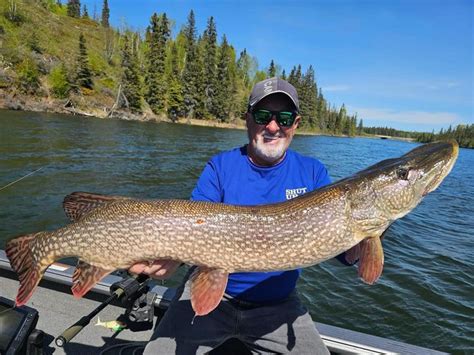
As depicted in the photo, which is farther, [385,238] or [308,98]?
[308,98]

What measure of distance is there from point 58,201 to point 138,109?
1499 inches

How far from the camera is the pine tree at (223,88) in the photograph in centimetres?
5772

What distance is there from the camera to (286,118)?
2793 mm

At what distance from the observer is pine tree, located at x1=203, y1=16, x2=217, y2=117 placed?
2269 inches

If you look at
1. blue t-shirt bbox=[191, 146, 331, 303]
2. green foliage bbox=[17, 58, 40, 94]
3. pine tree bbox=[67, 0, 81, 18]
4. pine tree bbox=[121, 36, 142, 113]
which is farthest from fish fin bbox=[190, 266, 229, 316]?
pine tree bbox=[67, 0, 81, 18]

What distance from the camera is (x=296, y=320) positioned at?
2527 mm

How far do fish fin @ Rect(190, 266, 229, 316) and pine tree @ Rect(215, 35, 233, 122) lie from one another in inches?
2217

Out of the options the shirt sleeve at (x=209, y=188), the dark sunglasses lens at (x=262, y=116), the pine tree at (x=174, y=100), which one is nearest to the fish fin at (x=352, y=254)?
the shirt sleeve at (x=209, y=188)

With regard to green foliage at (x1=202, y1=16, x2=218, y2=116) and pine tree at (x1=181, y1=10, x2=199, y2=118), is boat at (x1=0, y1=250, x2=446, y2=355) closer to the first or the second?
pine tree at (x1=181, y1=10, x2=199, y2=118)

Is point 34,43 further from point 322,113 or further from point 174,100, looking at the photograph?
point 322,113

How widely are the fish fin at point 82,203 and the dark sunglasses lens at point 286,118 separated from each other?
1.32 meters

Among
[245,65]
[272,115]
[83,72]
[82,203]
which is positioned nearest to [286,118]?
[272,115]

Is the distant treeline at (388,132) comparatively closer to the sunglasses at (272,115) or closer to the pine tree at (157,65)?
the pine tree at (157,65)

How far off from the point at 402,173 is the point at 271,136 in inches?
38.9
